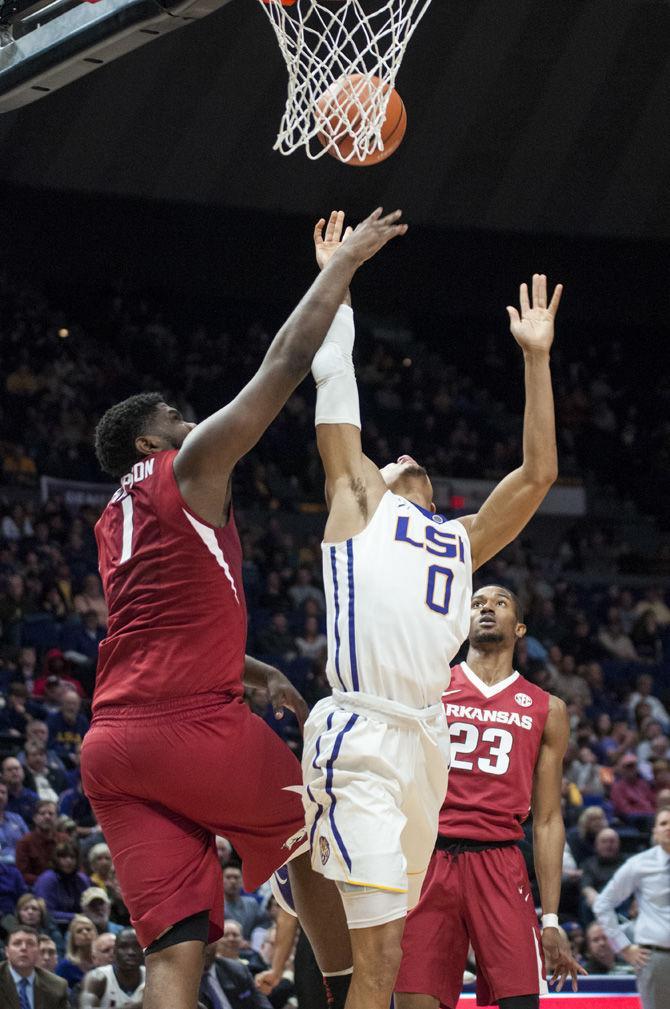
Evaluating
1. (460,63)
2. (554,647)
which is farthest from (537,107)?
(554,647)

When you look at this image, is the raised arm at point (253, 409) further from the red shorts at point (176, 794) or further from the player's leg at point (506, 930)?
the player's leg at point (506, 930)

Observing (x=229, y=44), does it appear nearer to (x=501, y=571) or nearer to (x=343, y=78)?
(x=501, y=571)

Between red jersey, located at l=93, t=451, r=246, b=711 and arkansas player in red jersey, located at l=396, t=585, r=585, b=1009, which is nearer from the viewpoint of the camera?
red jersey, located at l=93, t=451, r=246, b=711

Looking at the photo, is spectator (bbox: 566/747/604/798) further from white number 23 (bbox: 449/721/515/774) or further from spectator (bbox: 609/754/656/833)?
white number 23 (bbox: 449/721/515/774)

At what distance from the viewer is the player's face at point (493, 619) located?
572 centimetres

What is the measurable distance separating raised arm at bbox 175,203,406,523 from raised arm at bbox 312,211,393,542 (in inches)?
7.0

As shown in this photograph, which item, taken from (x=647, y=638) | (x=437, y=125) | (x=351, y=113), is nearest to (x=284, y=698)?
(x=351, y=113)

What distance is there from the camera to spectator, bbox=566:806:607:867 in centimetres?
1142

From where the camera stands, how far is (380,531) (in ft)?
13.8

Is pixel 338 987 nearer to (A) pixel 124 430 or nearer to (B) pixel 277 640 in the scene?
(A) pixel 124 430

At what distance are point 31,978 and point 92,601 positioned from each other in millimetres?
5766

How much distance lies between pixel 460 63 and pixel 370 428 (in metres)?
4.93

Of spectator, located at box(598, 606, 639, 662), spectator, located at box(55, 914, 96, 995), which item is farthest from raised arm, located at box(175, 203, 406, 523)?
spectator, located at box(598, 606, 639, 662)

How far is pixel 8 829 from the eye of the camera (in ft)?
30.3
